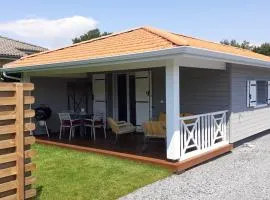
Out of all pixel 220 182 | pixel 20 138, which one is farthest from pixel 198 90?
pixel 20 138

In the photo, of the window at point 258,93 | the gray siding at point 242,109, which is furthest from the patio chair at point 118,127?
the window at point 258,93

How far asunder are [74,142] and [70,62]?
8.34 feet

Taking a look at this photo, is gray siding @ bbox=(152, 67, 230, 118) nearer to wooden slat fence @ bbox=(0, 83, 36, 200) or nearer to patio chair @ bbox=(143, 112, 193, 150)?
patio chair @ bbox=(143, 112, 193, 150)

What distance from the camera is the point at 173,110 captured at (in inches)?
282

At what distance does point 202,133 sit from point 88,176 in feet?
9.94

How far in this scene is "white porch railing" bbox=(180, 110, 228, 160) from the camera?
7.51 m

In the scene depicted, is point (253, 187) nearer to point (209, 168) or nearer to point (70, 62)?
point (209, 168)

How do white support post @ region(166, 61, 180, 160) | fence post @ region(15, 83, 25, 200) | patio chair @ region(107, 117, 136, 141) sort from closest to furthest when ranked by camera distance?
fence post @ region(15, 83, 25, 200), white support post @ region(166, 61, 180, 160), patio chair @ region(107, 117, 136, 141)

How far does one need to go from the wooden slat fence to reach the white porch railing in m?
3.70

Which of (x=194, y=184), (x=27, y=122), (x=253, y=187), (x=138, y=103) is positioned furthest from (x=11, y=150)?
(x=138, y=103)

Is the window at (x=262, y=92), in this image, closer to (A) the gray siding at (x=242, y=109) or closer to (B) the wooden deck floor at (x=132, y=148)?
(A) the gray siding at (x=242, y=109)

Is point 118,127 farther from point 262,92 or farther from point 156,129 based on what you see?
point 262,92

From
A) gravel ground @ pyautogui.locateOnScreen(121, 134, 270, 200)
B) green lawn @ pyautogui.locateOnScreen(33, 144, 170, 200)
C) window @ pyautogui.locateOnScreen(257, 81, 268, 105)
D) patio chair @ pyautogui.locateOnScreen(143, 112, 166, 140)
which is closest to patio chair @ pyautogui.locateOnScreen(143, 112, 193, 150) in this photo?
patio chair @ pyautogui.locateOnScreen(143, 112, 166, 140)

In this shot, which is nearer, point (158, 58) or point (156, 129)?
point (158, 58)
